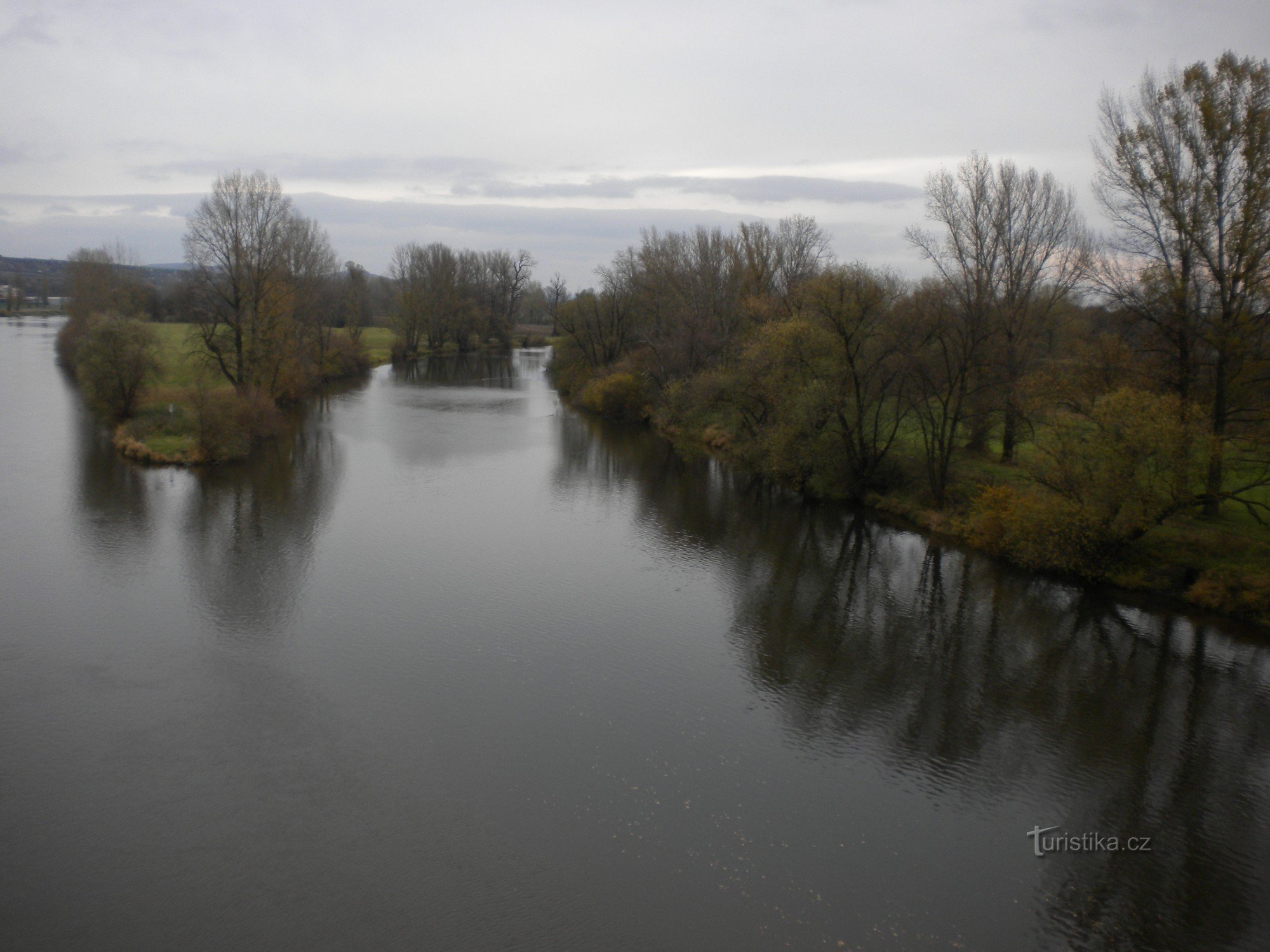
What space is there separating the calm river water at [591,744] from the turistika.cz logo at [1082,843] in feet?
0.37

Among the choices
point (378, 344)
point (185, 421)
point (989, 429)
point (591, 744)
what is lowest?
point (591, 744)

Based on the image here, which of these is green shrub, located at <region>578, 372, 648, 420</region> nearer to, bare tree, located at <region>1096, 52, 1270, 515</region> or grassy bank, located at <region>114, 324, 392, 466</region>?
grassy bank, located at <region>114, 324, 392, 466</region>

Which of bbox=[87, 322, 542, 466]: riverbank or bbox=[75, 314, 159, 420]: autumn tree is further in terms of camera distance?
bbox=[75, 314, 159, 420]: autumn tree

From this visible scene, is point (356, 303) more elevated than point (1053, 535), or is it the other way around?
point (356, 303)

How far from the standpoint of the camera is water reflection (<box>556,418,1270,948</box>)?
333 inches

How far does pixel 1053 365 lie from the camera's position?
65.7 feet

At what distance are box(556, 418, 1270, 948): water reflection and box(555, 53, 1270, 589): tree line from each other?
254 cm

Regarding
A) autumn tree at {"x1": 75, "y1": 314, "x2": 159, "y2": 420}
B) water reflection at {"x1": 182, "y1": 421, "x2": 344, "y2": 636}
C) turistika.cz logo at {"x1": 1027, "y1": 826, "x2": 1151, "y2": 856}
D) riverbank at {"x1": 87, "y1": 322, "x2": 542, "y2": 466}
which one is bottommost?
turistika.cz logo at {"x1": 1027, "y1": 826, "x2": 1151, "y2": 856}

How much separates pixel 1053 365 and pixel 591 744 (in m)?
15.7

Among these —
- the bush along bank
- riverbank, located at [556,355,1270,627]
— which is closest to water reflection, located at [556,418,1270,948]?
riverbank, located at [556,355,1270,627]

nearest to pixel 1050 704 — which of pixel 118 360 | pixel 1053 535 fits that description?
pixel 1053 535

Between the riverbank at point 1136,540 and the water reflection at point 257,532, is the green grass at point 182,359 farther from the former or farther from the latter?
the riverbank at point 1136,540

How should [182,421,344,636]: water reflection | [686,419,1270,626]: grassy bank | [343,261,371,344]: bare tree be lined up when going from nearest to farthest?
[182,421,344,636]: water reflection
[686,419,1270,626]: grassy bank
[343,261,371,344]: bare tree

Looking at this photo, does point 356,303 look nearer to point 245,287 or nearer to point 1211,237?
point 245,287
